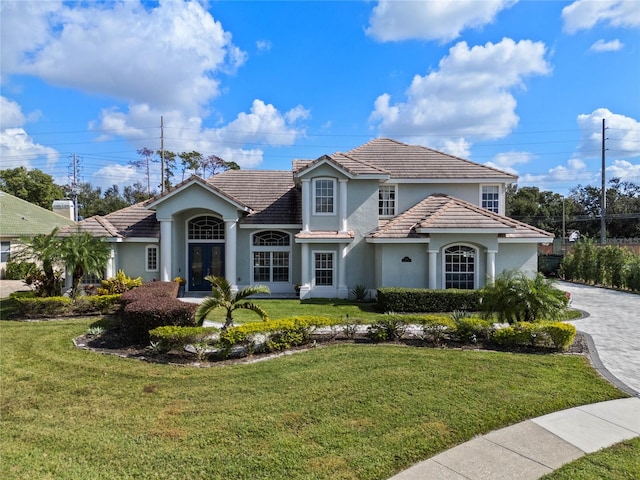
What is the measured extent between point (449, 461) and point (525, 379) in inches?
141

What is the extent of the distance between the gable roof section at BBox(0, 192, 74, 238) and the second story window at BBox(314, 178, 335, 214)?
22083 mm

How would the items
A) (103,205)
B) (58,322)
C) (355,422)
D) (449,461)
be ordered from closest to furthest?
(449,461) → (355,422) → (58,322) → (103,205)

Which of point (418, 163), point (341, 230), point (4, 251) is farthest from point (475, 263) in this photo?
point (4, 251)

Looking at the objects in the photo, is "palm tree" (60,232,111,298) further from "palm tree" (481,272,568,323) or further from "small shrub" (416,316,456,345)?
"palm tree" (481,272,568,323)

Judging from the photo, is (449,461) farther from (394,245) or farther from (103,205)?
(103,205)

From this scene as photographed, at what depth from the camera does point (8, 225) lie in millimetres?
28625

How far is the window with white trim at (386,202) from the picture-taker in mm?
20344

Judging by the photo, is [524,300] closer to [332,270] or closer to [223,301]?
[223,301]

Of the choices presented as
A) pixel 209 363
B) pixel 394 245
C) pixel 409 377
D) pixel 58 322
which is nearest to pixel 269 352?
pixel 209 363

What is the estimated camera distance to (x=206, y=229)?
68.3 ft

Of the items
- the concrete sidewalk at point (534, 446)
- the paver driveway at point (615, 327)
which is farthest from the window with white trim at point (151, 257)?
the paver driveway at point (615, 327)

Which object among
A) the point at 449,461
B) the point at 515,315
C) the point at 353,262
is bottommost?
the point at 449,461

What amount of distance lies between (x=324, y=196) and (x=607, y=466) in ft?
50.0

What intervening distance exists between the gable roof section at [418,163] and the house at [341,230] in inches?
2.9
